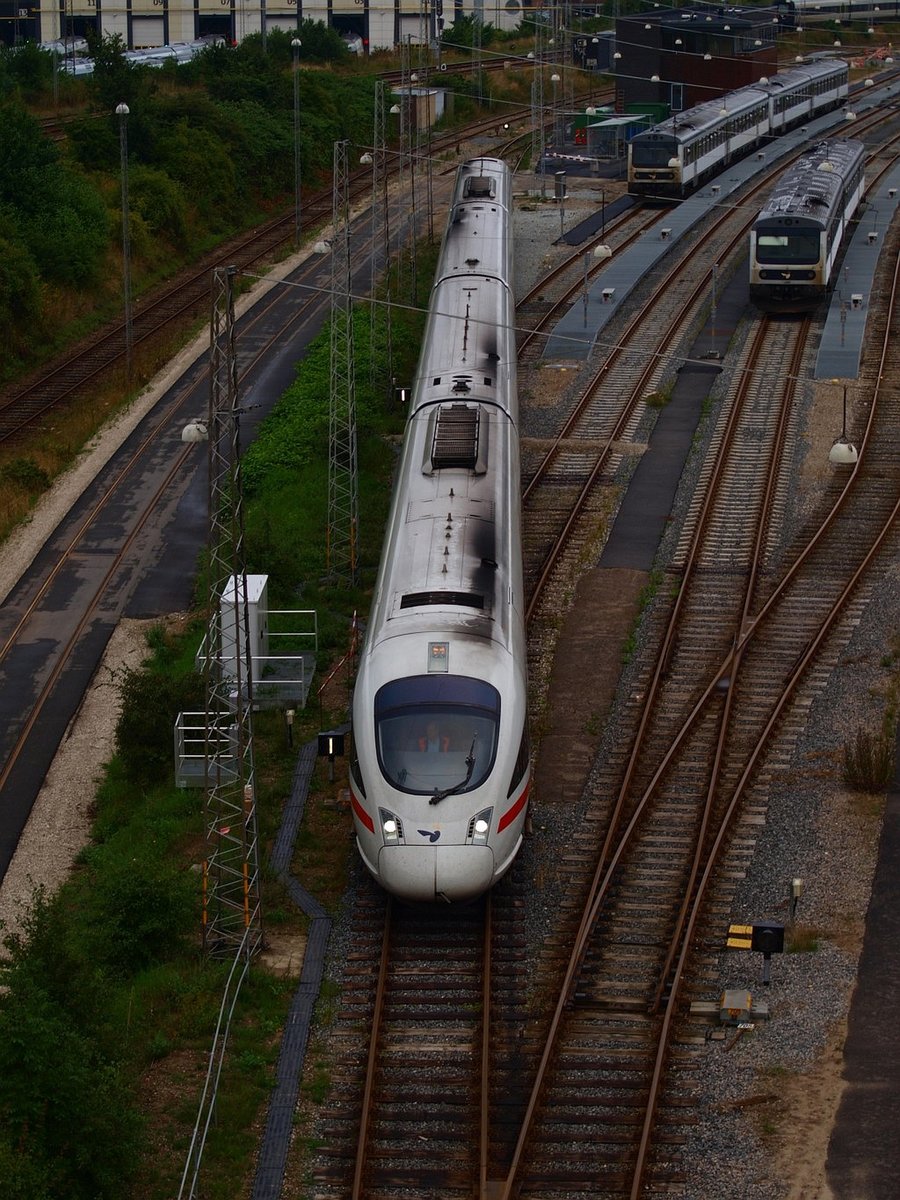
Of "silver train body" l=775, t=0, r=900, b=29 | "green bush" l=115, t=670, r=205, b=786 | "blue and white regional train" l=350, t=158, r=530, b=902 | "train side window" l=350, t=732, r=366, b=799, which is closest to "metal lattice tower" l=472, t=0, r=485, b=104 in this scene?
"silver train body" l=775, t=0, r=900, b=29

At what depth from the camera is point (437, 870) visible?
67.6ft

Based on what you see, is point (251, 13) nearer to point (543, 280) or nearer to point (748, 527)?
point (543, 280)

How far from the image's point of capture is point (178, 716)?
27.0 m

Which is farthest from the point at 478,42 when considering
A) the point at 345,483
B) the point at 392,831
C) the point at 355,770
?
the point at 392,831

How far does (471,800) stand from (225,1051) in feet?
12.8

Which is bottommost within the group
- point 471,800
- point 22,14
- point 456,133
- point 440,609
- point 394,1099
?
point 394,1099

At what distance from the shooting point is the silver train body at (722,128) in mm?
66500

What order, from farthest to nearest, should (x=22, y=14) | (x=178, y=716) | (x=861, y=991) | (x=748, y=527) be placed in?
(x=22, y=14), (x=748, y=527), (x=178, y=716), (x=861, y=991)

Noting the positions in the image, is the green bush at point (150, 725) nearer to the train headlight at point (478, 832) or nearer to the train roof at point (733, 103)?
the train headlight at point (478, 832)

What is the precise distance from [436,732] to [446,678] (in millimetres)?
799

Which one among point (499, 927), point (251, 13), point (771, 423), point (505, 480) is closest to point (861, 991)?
point (499, 927)

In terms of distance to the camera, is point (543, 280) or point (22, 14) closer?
point (543, 280)

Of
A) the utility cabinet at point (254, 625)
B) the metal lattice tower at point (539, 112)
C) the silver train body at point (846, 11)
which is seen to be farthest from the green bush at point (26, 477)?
the silver train body at point (846, 11)

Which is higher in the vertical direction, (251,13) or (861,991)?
(251,13)
